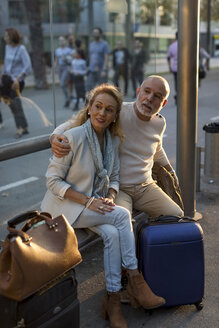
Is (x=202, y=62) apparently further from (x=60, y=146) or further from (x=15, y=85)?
(x=60, y=146)

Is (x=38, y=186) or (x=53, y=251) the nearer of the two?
(x=53, y=251)

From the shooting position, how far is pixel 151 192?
3.60 meters

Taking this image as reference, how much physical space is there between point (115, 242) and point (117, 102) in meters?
0.94

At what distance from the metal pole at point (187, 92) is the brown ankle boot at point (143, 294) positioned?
1614 millimetres

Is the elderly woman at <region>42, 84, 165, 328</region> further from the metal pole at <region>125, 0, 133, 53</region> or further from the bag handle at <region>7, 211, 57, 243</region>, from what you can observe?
the metal pole at <region>125, 0, 133, 53</region>

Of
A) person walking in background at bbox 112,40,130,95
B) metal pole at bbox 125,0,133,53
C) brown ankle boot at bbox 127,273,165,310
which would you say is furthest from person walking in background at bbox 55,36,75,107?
brown ankle boot at bbox 127,273,165,310

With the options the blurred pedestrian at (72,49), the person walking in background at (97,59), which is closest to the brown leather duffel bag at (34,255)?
the blurred pedestrian at (72,49)

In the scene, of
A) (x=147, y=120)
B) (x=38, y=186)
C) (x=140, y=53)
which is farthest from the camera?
(x=140, y=53)

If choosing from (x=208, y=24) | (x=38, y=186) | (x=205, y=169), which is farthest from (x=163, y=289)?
(x=208, y=24)

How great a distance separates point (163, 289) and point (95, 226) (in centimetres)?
59

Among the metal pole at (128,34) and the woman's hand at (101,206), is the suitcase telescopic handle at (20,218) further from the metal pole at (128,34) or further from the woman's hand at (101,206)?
the metal pole at (128,34)

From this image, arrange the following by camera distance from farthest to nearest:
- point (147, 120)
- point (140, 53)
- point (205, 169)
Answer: point (140, 53) → point (205, 169) → point (147, 120)

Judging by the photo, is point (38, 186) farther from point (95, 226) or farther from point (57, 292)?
point (57, 292)

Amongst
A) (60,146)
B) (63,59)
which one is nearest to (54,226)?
(60,146)
